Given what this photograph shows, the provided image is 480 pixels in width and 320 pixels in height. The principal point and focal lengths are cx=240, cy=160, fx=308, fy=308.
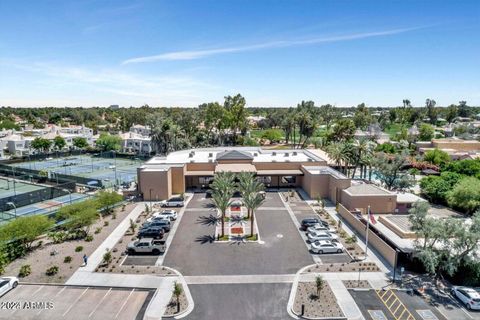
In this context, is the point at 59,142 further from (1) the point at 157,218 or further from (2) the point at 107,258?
(2) the point at 107,258

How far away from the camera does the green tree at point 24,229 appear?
2803 cm

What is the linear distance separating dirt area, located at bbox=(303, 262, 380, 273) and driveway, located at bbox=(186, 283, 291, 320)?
12.6 ft

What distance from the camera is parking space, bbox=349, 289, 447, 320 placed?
68.5 ft

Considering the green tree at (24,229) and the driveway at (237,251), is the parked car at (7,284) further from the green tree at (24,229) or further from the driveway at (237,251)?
the driveway at (237,251)

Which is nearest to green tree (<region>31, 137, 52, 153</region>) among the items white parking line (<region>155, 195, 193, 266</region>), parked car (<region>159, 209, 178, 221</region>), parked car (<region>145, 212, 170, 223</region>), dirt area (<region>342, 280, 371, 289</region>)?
white parking line (<region>155, 195, 193, 266</region>)

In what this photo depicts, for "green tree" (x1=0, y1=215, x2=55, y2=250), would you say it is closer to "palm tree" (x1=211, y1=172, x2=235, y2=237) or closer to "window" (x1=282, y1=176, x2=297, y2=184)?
"palm tree" (x1=211, y1=172, x2=235, y2=237)

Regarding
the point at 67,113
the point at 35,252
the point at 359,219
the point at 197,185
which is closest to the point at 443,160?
the point at 359,219

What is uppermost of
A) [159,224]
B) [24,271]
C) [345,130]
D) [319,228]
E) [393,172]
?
[345,130]

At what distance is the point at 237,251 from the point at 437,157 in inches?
2382

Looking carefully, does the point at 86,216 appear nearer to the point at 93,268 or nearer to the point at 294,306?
the point at 93,268

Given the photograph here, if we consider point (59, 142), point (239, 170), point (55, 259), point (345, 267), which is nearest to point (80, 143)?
point (59, 142)

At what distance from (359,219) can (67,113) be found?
19218cm

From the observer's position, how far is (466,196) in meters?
39.6

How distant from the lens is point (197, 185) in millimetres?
54125
